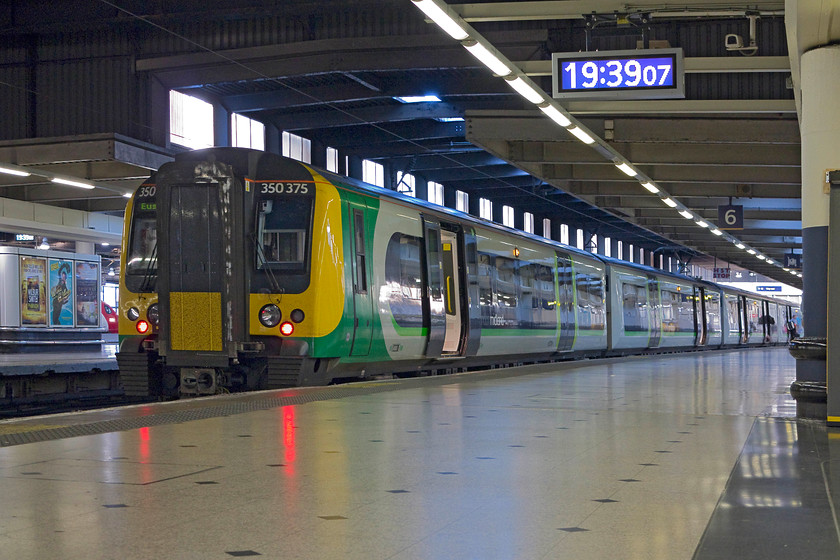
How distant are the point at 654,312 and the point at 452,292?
56.6ft

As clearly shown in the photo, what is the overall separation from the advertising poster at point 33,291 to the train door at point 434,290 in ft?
39.0

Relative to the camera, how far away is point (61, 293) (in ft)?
79.7

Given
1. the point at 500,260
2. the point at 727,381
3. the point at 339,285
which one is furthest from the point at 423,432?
the point at 500,260

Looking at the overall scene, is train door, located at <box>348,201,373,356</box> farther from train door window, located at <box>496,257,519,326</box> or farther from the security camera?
train door window, located at <box>496,257,519,326</box>

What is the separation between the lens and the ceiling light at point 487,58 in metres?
11.0

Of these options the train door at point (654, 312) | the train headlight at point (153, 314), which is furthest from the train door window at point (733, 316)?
the train headlight at point (153, 314)

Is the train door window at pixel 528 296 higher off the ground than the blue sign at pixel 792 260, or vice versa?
the blue sign at pixel 792 260

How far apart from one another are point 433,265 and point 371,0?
762 cm

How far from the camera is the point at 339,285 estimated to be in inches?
486

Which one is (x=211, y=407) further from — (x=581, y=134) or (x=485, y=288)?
(x=581, y=134)

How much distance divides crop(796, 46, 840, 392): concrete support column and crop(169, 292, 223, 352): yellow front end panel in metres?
6.66

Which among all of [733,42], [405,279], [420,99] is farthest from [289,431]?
[420,99]

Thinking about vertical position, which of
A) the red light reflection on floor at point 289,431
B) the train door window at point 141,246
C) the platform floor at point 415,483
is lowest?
the platform floor at point 415,483

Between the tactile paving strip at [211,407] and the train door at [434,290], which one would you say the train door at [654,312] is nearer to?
the train door at [434,290]
